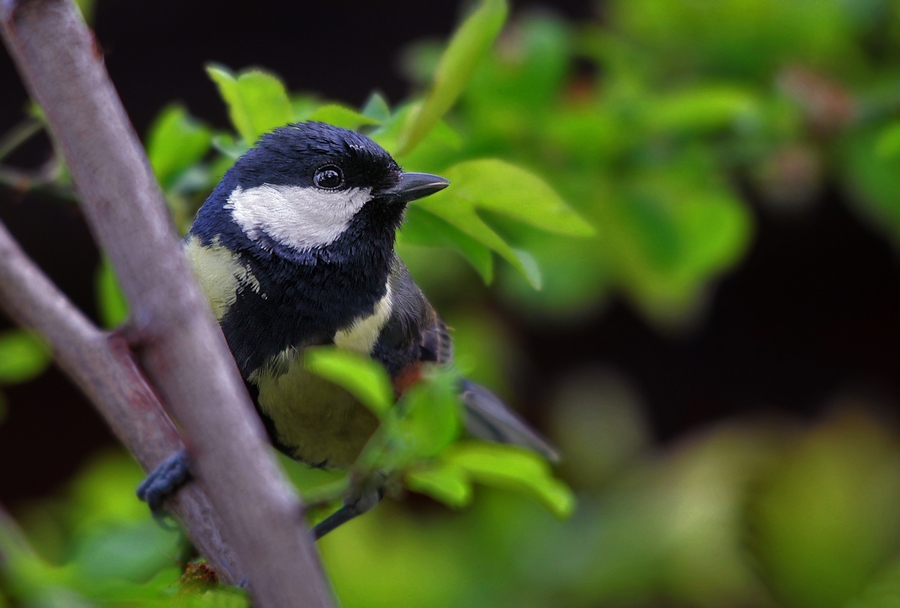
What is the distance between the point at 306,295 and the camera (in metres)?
0.75

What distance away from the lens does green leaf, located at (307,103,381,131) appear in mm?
710

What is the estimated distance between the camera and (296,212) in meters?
0.82

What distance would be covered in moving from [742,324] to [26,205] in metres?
1.91

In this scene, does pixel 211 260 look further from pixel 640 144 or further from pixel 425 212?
pixel 640 144

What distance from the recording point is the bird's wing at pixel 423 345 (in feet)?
2.67

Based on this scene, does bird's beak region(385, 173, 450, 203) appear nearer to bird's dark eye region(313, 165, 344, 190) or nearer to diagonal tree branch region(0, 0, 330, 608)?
bird's dark eye region(313, 165, 344, 190)

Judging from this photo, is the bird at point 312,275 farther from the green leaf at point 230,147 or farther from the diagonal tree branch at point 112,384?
the diagonal tree branch at point 112,384

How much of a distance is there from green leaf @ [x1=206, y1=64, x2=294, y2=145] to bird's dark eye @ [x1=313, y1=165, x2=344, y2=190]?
9 centimetres

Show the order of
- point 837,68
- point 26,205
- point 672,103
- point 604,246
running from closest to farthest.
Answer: point 672,103 < point 604,246 < point 837,68 < point 26,205

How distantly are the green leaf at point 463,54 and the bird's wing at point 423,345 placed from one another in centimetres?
21

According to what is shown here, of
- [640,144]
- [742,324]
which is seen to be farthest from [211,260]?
[742,324]

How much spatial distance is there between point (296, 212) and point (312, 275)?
3.3 inches

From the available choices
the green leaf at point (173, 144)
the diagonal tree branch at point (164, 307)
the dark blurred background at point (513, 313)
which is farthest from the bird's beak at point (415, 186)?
the dark blurred background at point (513, 313)

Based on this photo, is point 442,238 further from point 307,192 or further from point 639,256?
point 639,256
